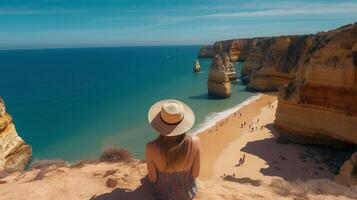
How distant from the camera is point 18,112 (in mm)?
35188

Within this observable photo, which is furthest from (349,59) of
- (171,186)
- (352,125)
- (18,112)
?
(18,112)

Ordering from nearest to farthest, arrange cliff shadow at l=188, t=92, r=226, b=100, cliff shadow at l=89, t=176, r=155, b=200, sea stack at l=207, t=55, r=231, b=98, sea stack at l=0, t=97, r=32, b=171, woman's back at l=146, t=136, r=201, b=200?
woman's back at l=146, t=136, r=201, b=200 → cliff shadow at l=89, t=176, r=155, b=200 → sea stack at l=0, t=97, r=32, b=171 → sea stack at l=207, t=55, r=231, b=98 → cliff shadow at l=188, t=92, r=226, b=100

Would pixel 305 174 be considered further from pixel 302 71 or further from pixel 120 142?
pixel 120 142

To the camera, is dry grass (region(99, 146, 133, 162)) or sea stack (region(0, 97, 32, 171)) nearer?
dry grass (region(99, 146, 133, 162))

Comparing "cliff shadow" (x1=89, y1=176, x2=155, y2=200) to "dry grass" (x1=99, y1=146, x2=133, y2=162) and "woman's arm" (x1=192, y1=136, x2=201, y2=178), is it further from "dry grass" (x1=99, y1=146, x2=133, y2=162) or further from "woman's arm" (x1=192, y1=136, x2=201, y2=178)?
"dry grass" (x1=99, y1=146, x2=133, y2=162)

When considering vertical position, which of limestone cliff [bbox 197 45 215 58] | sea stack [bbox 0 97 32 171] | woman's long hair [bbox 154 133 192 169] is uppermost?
limestone cliff [bbox 197 45 215 58]

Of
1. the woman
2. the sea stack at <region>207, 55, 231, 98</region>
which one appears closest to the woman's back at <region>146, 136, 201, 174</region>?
the woman

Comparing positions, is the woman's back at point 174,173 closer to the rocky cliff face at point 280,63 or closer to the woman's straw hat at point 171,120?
the woman's straw hat at point 171,120

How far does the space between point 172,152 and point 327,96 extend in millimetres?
13013

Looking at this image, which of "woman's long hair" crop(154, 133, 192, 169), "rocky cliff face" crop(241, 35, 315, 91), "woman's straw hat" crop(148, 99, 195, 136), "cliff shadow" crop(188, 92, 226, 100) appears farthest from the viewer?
"cliff shadow" crop(188, 92, 226, 100)

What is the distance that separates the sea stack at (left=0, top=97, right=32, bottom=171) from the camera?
51.6 feet

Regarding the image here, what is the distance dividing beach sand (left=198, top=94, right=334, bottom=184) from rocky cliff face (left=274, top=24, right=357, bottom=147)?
1423mm

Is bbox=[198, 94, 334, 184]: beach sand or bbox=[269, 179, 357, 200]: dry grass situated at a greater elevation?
bbox=[269, 179, 357, 200]: dry grass

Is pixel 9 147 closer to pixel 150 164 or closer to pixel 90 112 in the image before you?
pixel 150 164
